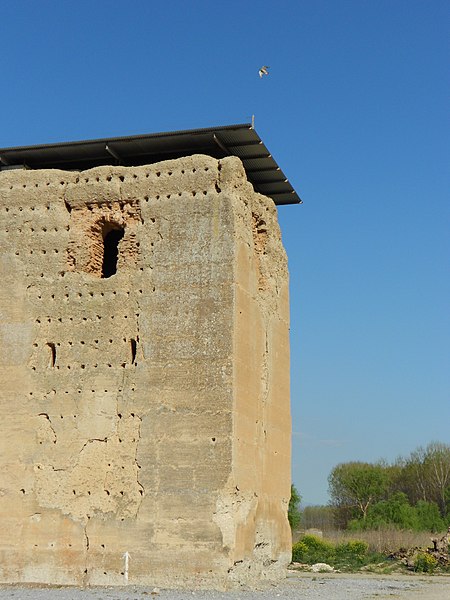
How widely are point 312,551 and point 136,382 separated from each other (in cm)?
1239

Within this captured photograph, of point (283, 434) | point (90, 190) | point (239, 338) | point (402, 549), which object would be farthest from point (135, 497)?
point (402, 549)

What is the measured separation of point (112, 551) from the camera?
35.3ft

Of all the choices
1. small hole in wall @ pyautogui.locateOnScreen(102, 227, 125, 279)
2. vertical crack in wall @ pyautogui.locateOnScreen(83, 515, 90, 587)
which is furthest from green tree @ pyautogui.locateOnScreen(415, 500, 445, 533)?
vertical crack in wall @ pyautogui.locateOnScreen(83, 515, 90, 587)

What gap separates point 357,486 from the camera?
1655 inches

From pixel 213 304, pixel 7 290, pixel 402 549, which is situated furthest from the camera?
pixel 402 549

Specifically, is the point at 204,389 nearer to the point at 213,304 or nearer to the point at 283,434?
the point at 213,304

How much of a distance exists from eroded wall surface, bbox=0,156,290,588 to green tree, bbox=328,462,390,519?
30185mm

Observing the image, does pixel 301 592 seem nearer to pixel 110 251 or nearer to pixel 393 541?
pixel 110 251

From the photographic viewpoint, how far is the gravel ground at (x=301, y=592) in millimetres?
9750

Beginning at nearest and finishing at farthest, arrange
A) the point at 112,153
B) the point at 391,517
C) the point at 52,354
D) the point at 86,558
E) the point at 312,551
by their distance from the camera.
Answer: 1. the point at 86,558
2. the point at 52,354
3. the point at 112,153
4. the point at 312,551
5. the point at 391,517

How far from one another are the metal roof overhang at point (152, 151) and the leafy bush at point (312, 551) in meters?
10.7

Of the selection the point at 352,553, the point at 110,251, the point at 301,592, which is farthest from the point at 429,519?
the point at 110,251

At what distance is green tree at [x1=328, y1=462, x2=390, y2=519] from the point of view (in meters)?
41.6

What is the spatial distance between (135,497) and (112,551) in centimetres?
79
